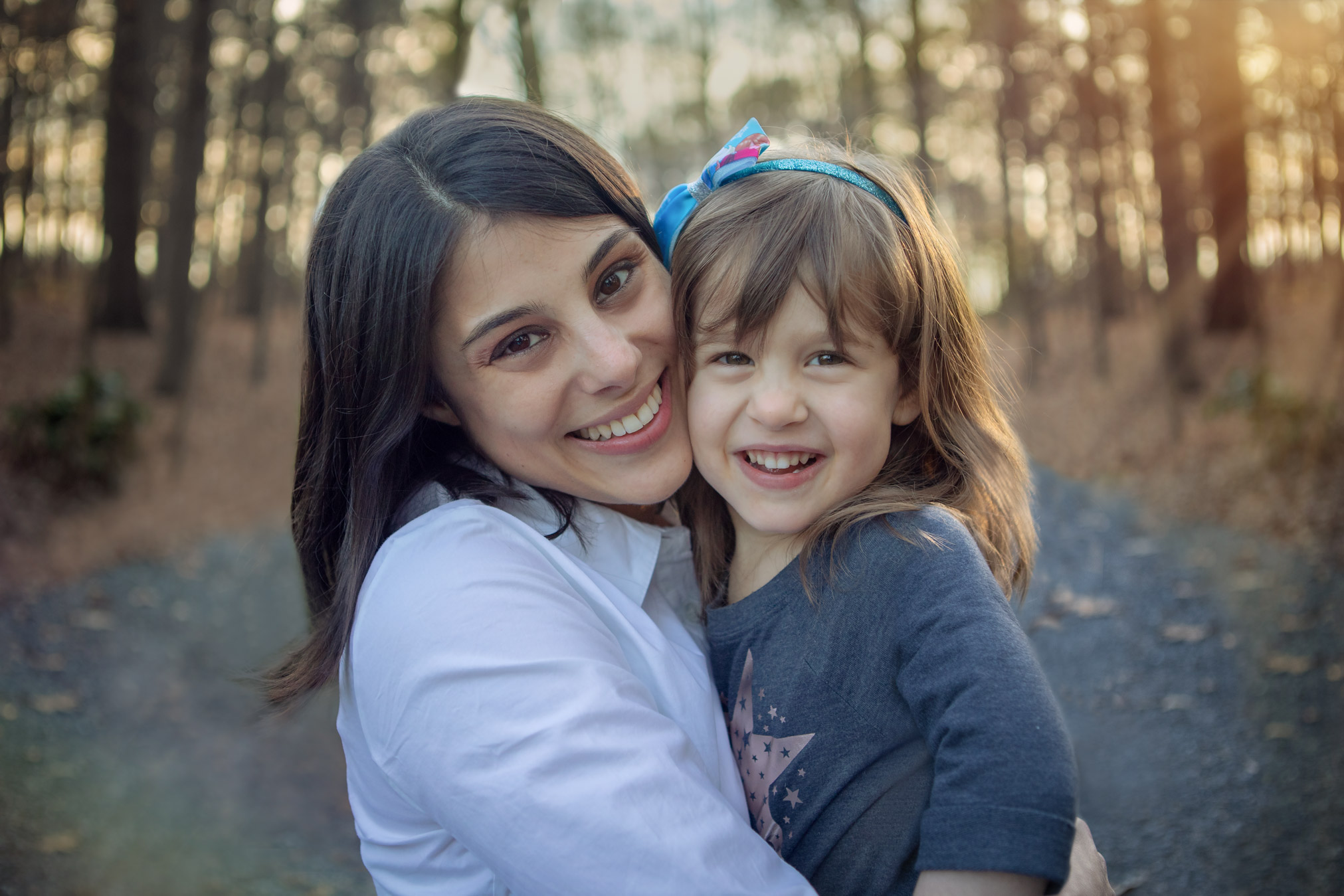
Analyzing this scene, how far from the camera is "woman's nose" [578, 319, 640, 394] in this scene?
167cm

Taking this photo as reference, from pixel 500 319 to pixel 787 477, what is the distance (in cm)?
62

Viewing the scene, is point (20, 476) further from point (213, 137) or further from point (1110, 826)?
point (213, 137)

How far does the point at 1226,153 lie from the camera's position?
31.7ft

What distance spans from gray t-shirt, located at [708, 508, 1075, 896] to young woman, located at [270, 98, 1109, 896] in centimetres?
11

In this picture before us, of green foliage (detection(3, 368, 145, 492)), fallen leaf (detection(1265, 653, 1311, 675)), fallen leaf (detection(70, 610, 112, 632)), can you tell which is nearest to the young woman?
fallen leaf (detection(1265, 653, 1311, 675))

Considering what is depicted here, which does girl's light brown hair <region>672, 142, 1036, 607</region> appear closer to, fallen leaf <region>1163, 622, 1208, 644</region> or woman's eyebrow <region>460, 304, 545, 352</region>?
woman's eyebrow <region>460, 304, 545, 352</region>

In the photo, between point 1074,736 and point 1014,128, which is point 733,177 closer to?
point 1074,736

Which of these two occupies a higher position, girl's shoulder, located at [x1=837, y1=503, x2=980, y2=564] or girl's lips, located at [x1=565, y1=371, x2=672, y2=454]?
girl's lips, located at [x1=565, y1=371, x2=672, y2=454]

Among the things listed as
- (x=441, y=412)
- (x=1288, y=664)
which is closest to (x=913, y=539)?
(x=441, y=412)

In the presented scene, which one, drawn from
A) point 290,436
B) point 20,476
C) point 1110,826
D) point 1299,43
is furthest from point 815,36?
point 1110,826

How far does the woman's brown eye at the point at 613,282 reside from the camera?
1757 millimetres

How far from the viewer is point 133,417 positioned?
31.1 ft

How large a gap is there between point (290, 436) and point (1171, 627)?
462 inches

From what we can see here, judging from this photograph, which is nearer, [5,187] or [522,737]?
[522,737]
